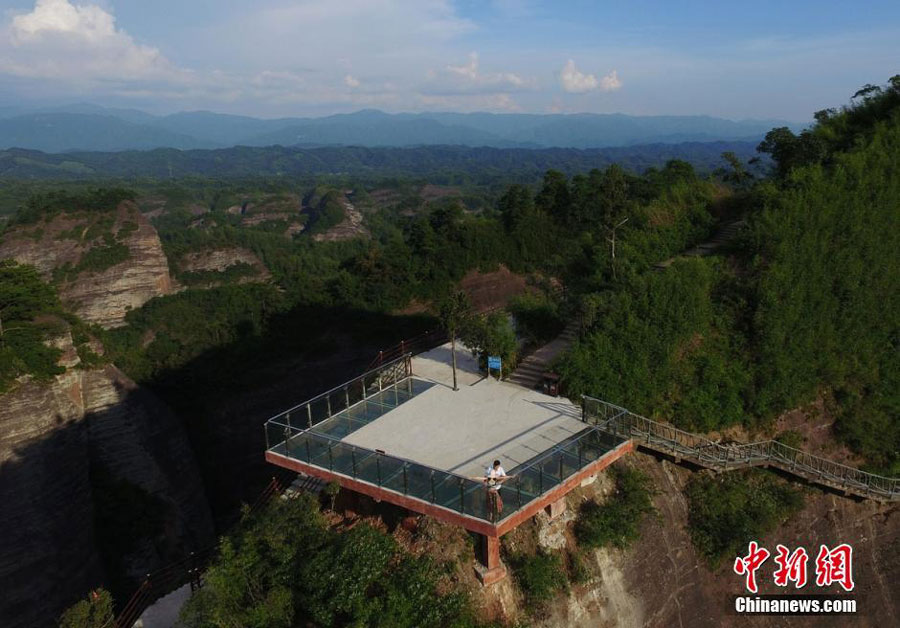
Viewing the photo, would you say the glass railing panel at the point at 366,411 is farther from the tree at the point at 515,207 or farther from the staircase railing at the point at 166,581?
the tree at the point at 515,207

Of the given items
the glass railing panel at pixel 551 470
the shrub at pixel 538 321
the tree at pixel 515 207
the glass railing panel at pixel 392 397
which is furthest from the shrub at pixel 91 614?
the tree at pixel 515 207

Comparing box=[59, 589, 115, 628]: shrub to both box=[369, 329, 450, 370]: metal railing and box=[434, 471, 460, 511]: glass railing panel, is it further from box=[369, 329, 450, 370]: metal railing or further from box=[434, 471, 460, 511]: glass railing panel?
box=[369, 329, 450, 370]: metal railing

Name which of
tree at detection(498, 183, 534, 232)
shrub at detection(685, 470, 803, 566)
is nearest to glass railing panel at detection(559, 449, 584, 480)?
shrub at detection(685, 470, 803, 566)

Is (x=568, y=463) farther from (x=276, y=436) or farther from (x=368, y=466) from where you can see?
(x=276, y=436)

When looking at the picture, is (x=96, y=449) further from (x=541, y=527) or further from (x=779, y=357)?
(x=779, y=357)

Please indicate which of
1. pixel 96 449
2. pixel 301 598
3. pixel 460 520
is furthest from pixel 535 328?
pixel 96 449

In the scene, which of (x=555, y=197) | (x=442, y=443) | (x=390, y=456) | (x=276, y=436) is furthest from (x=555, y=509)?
(x=555, y=197)
